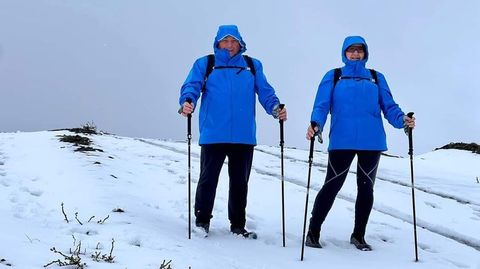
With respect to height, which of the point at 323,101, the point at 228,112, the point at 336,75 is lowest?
the point at 228,112

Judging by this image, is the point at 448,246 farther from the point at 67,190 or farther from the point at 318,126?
the point at 67,190

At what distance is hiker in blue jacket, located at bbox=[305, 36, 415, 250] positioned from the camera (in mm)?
6215

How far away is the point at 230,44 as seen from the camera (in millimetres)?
6383

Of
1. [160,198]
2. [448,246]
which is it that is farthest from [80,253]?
[448,246]

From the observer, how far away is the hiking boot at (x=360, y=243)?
6.43 metres

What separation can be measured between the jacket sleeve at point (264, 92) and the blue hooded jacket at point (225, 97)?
0.06ft

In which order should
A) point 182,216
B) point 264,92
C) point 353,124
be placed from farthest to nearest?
1. point 182,216
2. point 264,92
3. point 353,124

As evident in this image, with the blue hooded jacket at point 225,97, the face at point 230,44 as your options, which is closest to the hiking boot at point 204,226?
the blue hooded jacket at point 225,97

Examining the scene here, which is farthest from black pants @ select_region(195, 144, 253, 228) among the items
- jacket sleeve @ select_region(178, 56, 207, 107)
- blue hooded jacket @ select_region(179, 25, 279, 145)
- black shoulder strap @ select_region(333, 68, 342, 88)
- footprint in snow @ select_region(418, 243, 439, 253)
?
footprint in snow @ select_region(418, 243, 439, 253)

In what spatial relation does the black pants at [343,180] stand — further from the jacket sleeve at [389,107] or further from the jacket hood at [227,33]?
the jacket hood at [227,33]

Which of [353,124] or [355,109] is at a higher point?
[355,109]

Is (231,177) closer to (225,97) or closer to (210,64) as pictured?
(225,97)

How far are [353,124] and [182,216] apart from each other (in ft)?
8.47

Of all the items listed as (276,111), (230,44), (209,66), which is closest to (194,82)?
(209,66)
